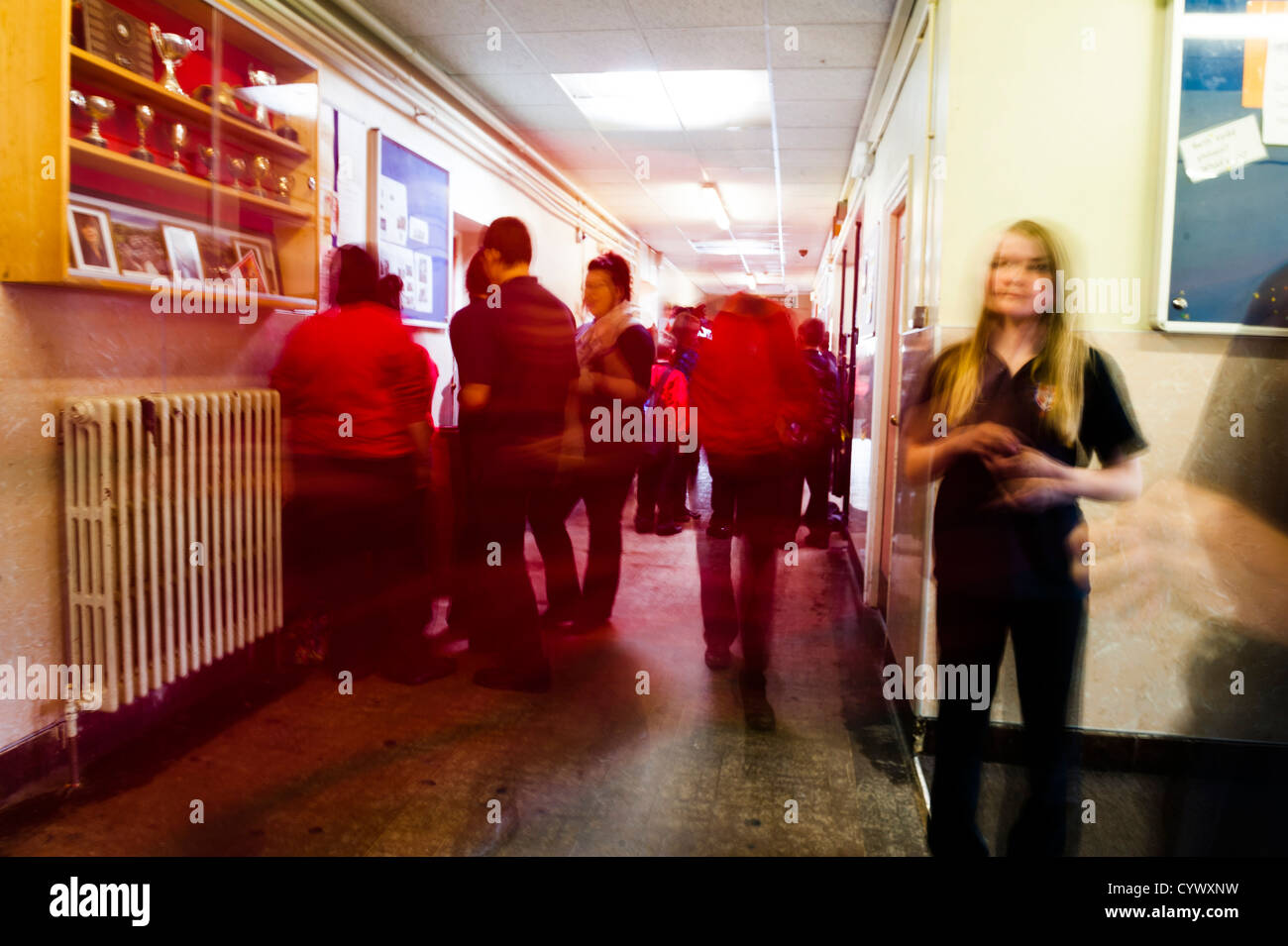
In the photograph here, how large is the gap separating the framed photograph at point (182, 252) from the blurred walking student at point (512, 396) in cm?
97

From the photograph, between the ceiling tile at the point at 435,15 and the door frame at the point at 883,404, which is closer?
the ceiling tile at the point at 435,15

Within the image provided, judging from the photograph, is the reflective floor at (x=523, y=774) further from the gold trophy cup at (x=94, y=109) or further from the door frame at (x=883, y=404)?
the gold trophy cup at (x=94, y=109)

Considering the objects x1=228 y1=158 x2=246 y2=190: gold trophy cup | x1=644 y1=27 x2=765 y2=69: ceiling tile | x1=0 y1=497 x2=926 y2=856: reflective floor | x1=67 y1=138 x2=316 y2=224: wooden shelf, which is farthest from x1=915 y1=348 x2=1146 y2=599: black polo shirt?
x1=644 y1=27 x2=765 y2=69: ceiling tile

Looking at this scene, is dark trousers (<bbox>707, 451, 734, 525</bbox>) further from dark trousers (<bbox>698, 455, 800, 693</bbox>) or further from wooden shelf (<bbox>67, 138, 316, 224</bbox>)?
wooden shelf (<bbox>67, 138, 316, 224</bbox>)

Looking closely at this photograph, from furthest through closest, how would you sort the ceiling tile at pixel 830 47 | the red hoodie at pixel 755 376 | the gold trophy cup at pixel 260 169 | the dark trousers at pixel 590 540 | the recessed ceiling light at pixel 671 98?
the recessed ceiling light at pixel 671 98, the ceiling tile at pixel 830 47, the dark trousers at pixel 590 540, the gold trophy cup at pixel 260 169, the red hoodie at pixel 755 376

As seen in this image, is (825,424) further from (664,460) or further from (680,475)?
(680,475)

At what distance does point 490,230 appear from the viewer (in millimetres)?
3117

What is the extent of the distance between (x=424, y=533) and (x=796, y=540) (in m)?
3.04

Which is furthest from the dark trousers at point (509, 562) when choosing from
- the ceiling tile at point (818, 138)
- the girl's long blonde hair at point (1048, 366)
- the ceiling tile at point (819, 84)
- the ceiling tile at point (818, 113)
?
the ceiling tile at point (818, 138)

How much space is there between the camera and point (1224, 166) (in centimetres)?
252

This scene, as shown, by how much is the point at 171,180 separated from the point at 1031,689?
9.40ft

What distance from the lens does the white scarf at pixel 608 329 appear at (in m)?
3.74

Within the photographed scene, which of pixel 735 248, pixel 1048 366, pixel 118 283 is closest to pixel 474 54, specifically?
pixel 118 283
